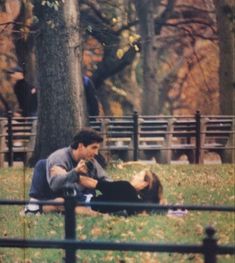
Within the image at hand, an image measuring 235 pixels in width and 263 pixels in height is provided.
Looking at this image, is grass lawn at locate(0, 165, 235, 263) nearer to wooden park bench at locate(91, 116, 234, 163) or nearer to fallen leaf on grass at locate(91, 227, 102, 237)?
fallen leaf on grass at locate(91, 227, 102, 237)

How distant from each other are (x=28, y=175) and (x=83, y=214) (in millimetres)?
627

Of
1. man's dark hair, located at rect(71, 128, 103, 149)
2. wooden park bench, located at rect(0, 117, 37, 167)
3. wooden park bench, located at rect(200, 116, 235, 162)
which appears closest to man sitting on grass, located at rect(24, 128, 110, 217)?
man's dark hair, located at rect(71, 128, 103, 149)

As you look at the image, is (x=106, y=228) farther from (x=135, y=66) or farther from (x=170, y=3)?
(x=170, y=3)

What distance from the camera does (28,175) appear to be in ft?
28.7

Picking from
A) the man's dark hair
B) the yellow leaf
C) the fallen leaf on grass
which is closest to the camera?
the fallen leaf on grass

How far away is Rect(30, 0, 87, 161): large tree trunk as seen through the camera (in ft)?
28.9

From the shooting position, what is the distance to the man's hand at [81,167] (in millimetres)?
8609

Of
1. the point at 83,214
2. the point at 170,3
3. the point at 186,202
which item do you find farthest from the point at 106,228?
the point at 170,3

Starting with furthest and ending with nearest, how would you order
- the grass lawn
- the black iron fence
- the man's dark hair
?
the man's dark hair < the grass lawn < the black iron fence

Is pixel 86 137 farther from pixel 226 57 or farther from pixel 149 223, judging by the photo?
pixel 226 57

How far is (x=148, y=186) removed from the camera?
8.37m

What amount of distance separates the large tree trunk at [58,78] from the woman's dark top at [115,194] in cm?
59

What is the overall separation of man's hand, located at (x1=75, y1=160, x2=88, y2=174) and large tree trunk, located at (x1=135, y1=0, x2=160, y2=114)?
690mm

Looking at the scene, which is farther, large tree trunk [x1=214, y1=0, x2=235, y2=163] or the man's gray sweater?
the man's gray sweater
